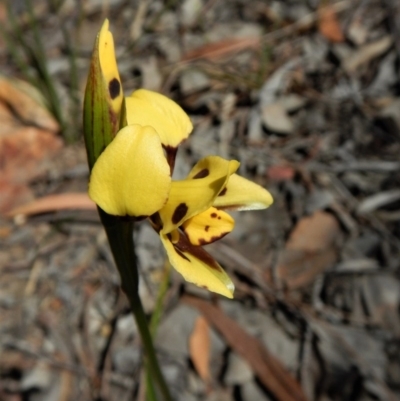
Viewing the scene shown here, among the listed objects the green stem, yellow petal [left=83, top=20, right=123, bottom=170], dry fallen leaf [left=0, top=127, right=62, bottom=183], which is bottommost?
dry fallen leaf [left=0, top=127, right=62, bottom=183]

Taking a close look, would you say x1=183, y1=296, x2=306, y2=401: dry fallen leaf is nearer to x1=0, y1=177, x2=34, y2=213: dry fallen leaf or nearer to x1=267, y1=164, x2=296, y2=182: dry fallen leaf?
x1=267, y1=164, x2=296, y2=182: dry fallen leaf

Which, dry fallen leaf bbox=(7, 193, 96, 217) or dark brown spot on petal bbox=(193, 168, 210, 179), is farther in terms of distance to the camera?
dry fallen leaf bbox=(7, 193, 96, 217)

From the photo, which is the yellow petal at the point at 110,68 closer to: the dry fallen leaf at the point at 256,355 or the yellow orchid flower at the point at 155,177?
the yellow orchid flower at the point at 155,177

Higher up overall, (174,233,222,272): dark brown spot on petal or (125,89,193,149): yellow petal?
(125,89,193,149): yellow petal

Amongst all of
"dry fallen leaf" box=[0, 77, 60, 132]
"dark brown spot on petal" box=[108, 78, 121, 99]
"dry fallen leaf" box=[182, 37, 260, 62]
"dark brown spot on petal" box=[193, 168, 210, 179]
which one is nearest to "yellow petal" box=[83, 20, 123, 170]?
"dark brown spot on petal" box=[108, 78, 121, 99]

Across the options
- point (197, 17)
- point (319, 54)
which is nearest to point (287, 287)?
point (319, 54)

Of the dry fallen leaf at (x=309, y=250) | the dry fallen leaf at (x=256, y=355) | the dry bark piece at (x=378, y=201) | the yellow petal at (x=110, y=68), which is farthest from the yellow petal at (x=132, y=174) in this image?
the dry bark piece at (x=378, y=201)

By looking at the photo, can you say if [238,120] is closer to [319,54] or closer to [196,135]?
[196,135]
